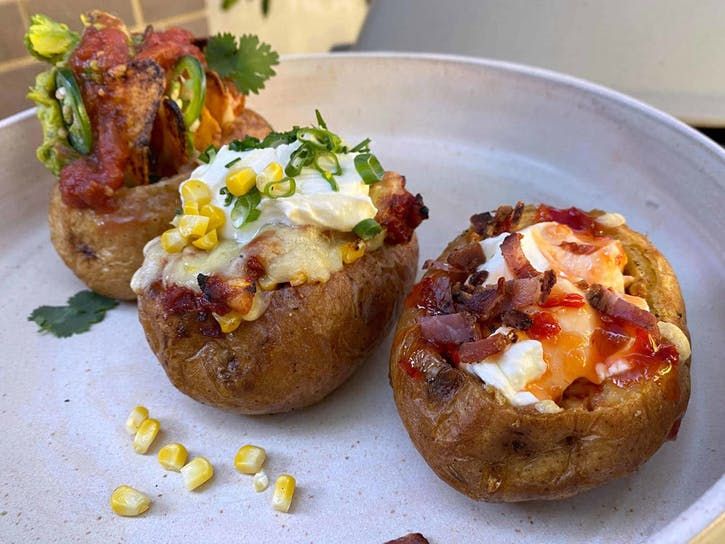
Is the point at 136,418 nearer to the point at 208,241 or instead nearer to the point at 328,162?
the point at 208,241

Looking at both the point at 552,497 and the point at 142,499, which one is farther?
the point at 142,499

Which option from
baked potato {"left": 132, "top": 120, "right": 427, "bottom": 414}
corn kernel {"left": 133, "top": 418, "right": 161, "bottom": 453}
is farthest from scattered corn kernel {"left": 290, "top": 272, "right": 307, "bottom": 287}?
corn kernel {"left": 133, "top": 418, "right": 161, "bottom": 453}

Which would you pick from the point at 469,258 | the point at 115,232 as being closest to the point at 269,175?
the point at 469,258

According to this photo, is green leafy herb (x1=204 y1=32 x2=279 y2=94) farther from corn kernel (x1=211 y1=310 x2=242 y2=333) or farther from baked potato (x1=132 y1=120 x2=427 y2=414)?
corn kernel (x1=211 y1=310 x2=242 y2=333)

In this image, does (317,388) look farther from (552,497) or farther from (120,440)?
(552,497)

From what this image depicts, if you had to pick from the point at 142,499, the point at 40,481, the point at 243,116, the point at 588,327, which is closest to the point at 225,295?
the point at 142,499

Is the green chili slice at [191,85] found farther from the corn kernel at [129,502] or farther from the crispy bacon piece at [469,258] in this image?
the corn kernel at [129,502]
